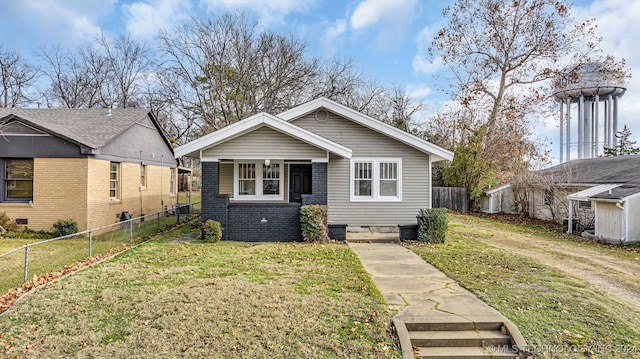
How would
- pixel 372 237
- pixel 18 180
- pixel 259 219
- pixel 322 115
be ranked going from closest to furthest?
pixel 259 219 → pixel 372 237 → pixel 18 180 → pixel 322 115

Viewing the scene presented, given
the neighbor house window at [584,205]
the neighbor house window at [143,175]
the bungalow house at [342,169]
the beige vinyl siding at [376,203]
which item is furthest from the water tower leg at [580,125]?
the neighbor house window at [143,175]

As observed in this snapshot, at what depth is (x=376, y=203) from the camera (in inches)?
497

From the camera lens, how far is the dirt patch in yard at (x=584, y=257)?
705 centimetres

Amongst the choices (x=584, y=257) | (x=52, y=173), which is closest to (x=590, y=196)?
(x=584, y=257)

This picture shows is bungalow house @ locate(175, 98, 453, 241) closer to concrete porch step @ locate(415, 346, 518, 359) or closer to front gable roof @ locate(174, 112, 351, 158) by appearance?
front gable roof @ locate(174, 112, 351, 158)

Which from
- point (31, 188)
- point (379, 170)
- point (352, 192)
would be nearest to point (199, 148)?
point (352, 192)

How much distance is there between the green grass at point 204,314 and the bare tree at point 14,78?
31.0 metres

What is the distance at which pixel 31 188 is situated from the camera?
12742 millimetres

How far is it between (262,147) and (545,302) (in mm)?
8328

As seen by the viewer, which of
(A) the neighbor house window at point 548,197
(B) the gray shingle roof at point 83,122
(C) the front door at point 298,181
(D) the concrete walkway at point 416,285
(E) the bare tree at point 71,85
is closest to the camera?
(D) the concrete walkway at point 416,285

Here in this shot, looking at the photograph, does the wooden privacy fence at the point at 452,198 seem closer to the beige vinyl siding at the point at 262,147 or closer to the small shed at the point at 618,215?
the small shed at the point at 618,215

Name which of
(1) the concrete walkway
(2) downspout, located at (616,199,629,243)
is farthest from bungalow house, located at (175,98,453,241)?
(2) downspout, located at (616,199,629,243)

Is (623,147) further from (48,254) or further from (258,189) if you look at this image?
(48,254)

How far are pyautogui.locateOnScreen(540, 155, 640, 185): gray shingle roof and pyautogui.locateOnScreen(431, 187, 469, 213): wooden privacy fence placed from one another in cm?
532
